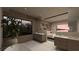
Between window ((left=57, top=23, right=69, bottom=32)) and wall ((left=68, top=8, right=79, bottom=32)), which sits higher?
wall ((left=68, top=8, right=79, bottom=32))

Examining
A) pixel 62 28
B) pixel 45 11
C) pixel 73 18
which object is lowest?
A: pixel 62 28

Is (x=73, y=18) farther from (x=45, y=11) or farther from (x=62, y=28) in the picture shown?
(x=45, y=11)

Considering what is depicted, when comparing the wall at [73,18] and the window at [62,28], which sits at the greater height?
the wall at [73,18]

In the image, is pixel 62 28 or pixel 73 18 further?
pixel 62 28

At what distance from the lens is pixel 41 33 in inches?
66.6

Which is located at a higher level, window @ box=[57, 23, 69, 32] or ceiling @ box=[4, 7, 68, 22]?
ceiling @ box=[4, 7, 68, 22]

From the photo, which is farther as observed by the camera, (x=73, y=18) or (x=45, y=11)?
(x=45, y=11)

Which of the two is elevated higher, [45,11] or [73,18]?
[45,11]

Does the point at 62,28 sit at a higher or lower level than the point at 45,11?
lower

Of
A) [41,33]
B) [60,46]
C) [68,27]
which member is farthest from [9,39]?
[68,27]

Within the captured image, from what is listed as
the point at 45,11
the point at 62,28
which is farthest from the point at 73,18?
the point at 45,11

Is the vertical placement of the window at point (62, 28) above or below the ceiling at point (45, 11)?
below
